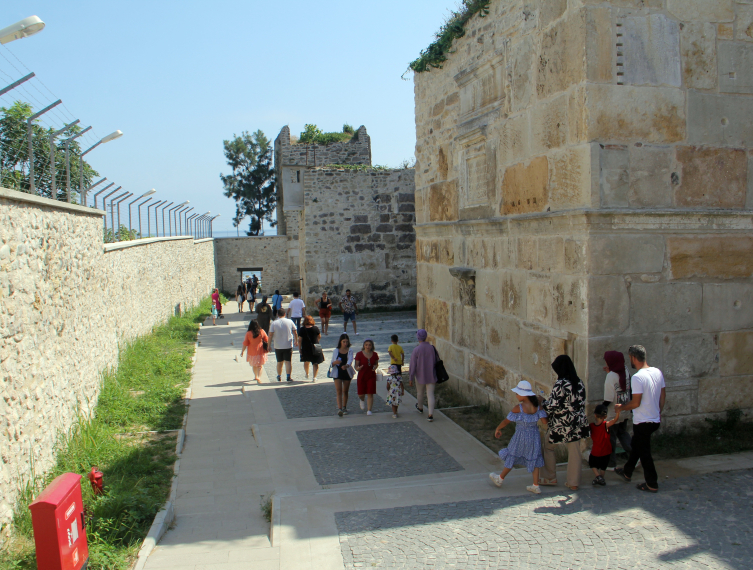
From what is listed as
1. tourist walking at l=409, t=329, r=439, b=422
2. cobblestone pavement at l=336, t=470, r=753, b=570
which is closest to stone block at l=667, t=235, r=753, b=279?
cobblestone pavement at l=336, t=470, r=753, b=570

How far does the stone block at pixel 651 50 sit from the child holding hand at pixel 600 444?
329 centimetres

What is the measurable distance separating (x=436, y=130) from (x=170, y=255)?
1266cm

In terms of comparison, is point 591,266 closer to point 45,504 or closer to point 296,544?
point 296,544

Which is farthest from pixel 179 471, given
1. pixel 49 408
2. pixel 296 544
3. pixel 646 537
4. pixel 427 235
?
pixel 427 235

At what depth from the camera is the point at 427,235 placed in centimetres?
1086

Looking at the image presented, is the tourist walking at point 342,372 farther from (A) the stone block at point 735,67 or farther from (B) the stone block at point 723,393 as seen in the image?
(A) the stone block at point 735,67

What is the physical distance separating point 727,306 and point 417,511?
4.02 meters

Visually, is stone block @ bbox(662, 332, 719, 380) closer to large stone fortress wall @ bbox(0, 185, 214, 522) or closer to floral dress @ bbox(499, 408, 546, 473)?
floral dress @ bbox(499, 408, 546, 473)

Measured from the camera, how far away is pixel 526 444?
572cm

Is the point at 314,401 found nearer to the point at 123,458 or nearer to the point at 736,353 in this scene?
the point at 123,458

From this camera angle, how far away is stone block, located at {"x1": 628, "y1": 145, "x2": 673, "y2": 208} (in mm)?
→ 6262

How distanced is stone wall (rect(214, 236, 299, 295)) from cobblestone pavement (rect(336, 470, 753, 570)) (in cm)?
2904

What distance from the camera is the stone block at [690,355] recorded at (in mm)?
6516

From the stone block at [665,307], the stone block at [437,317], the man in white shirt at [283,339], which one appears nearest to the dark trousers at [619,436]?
the stone block at [665,307]
